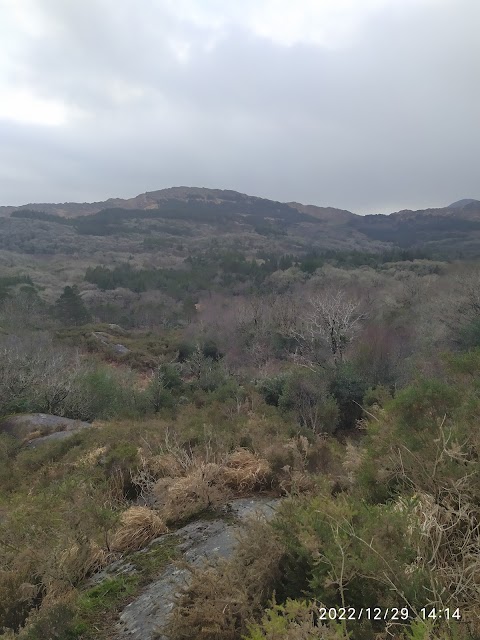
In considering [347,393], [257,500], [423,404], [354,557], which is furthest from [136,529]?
[347,393]

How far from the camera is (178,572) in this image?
387cm

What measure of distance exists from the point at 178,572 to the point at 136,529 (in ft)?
3.49

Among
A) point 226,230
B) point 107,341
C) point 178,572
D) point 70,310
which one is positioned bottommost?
point 107,341

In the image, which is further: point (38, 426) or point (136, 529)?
point (38, 426)

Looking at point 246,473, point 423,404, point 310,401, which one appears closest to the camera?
point 423,404

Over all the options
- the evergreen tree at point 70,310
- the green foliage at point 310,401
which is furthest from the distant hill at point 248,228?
the green foliage at point 310,401

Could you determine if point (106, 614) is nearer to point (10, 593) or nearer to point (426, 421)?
point (10, 593)

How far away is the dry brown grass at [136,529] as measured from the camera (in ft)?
15.3

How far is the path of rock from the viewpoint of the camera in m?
3.22

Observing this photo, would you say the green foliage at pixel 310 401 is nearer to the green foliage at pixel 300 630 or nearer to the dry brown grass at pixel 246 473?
the dry brown grass at pixel 246 473

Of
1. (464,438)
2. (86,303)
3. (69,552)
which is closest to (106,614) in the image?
(69,552)

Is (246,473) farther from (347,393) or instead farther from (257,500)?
(347,393)

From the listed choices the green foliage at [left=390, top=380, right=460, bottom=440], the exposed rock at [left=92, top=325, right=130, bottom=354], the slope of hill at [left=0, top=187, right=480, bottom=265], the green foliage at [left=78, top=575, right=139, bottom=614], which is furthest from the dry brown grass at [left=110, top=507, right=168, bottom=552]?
the slope of hill at [left=0, top=187, right=480, bottom=265]

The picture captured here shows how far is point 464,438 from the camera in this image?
140 inches
